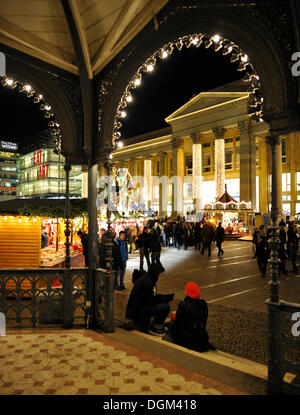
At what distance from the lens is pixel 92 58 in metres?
6.00

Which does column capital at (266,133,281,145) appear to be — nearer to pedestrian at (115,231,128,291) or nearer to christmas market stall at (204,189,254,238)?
pedestrian at (115,231,128,291)

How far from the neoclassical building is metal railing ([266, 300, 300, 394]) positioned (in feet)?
81.1

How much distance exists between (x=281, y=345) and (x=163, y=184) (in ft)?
154

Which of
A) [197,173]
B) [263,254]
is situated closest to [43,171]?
[197,173]

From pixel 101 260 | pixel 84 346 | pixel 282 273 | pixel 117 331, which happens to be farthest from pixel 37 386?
pixel 282 273

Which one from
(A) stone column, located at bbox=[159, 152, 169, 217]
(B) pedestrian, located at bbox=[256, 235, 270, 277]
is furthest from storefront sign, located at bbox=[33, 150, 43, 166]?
(B) pedestrian, located at bbox=[256, 235, 270, 277]

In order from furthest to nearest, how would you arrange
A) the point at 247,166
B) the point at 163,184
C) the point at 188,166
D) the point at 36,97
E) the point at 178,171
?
1. the point at 188,166
2. the point at 163,184
3. the point at 178,171
4. the point at 247,166
5. the point at 36,97

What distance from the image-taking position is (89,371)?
12.3 ft

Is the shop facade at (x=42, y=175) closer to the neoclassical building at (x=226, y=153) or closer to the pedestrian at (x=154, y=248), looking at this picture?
the neoclassical building at (x=226, y=153)

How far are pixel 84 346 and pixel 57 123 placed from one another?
4545mm

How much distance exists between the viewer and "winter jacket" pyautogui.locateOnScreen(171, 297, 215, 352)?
171 inches

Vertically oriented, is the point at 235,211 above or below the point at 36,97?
below

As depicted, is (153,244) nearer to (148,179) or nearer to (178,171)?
(178,171)
